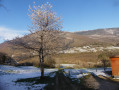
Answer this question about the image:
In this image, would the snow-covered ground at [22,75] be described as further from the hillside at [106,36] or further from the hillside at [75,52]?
the hillside at [106,36]

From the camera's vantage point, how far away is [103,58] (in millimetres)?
19656

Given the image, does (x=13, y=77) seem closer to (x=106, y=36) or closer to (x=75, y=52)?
(x=75, y=52)

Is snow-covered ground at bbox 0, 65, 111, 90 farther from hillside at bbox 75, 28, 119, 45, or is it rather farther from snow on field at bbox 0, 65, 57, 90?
hillside at bbox 75, 28, 119, 45

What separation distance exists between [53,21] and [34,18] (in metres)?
2.00

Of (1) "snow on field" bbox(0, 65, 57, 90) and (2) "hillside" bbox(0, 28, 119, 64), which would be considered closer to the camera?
(1) "snow on field" bbox(0, 65, 57, 90)

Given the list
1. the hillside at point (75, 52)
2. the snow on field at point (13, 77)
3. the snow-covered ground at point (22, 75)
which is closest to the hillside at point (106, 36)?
the hillside at point (75, 52)

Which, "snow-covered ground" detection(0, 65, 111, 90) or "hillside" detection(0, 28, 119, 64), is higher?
"hillside" detection(0, 28, 119, 64)

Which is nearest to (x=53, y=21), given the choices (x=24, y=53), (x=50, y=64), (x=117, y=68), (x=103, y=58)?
(x=24, y=53)

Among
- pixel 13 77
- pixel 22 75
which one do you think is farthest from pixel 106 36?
pixel 13 77

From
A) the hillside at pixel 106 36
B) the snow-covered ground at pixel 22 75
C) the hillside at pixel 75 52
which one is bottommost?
the snow-covered ground at pixel 22 75

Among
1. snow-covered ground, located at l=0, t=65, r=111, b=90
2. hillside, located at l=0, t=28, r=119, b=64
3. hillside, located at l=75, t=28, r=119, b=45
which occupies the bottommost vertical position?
snow-covered ground, located at l=0, t=65, r=111, b=90

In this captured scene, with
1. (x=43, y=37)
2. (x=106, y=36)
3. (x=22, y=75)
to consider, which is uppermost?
(x=106, y=36)

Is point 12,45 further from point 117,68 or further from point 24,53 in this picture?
point 117,68

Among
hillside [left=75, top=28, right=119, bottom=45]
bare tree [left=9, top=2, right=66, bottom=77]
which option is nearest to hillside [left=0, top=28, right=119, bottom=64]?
bare tree [left=9, top=2, right=66, bottom=77]
